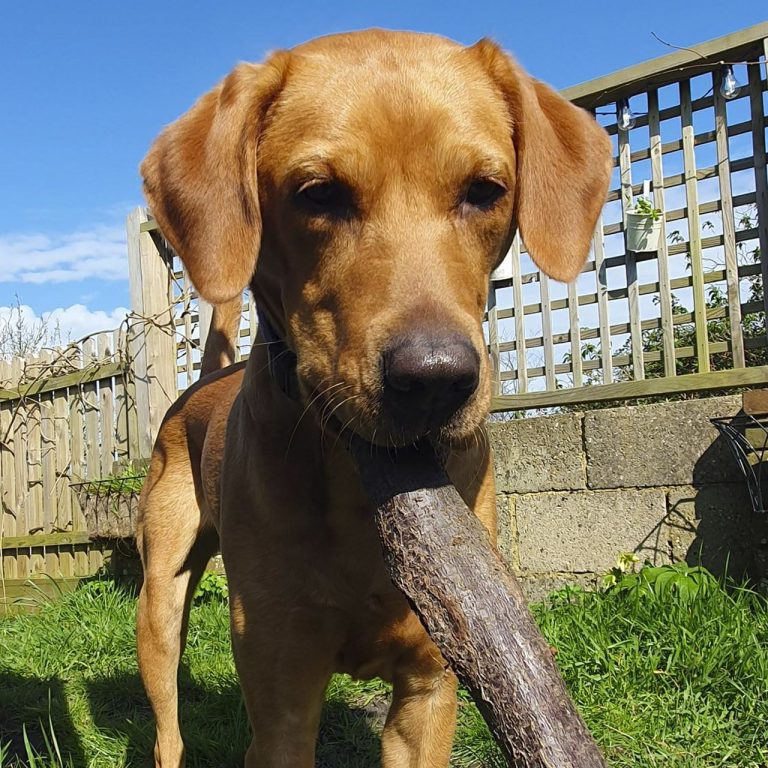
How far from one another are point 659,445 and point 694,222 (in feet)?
4.52

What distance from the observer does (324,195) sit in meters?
2.12

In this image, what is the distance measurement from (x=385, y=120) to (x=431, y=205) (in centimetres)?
23

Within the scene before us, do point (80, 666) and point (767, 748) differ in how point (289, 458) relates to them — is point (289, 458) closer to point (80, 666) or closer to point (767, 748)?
point (767, 748)

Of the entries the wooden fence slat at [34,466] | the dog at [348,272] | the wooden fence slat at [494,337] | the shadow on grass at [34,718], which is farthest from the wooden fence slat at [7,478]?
the dog at [348,272]

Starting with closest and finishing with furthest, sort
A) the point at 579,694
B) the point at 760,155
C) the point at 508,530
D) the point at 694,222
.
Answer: the point at 579,694
the point at 760,155
the point at 694,222
the point at 508,530

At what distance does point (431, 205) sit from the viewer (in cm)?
209

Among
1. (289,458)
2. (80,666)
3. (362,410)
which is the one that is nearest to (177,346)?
(80,666)

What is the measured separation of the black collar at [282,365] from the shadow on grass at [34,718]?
2.26 meters

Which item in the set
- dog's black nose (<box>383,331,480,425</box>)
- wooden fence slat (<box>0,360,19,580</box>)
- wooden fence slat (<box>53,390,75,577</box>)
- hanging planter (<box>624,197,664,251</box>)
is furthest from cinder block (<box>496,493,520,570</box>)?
wooden fence slat (<box>0,360,19,580</box>)

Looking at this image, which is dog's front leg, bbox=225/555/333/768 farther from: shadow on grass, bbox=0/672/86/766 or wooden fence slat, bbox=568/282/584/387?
wooden fence slat, bbox=568/282/584/387

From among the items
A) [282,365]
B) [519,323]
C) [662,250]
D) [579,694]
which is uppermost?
[662,250]

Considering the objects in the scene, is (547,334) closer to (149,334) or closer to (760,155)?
(760,155)

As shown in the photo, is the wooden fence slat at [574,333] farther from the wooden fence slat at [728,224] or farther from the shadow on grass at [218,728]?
the shadow on grass at [218,728]

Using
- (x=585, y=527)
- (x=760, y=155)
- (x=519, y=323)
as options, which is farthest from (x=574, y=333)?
(x=760, y=155)
